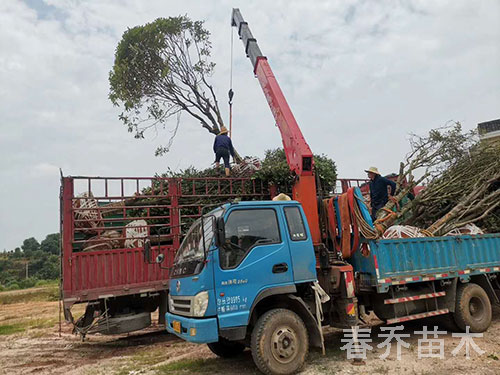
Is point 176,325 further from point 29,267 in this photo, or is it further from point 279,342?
point 29,267

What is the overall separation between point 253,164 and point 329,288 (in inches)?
174

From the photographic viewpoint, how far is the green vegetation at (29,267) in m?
29.0

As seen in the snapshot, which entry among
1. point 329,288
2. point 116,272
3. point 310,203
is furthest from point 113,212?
point 329,288

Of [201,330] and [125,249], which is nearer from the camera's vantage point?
[201,330]

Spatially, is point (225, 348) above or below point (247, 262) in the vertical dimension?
below

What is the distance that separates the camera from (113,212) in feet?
24.1

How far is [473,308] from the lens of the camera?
6379 mm

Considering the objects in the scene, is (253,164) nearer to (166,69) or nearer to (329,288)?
(329,288)

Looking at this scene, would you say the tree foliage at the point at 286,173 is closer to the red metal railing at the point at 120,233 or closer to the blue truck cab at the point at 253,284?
the red metal railing at the point at 120,233

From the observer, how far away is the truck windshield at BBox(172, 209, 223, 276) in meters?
4.61

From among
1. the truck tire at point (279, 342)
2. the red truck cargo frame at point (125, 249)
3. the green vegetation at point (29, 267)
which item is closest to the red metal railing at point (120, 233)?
the red truck cargo frame at point (125, 249)

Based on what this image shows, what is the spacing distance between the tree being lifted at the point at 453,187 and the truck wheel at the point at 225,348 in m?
3.25

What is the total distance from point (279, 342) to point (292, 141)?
3335mm

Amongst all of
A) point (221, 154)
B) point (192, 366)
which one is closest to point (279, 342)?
point (192, 366)
